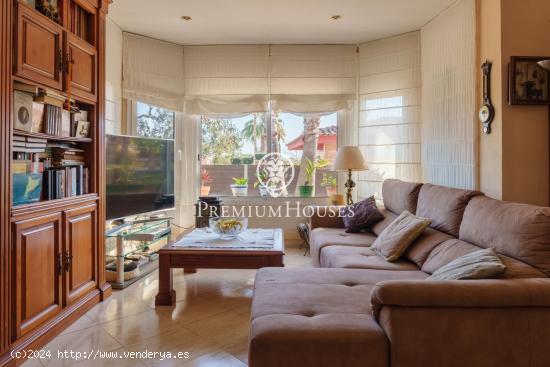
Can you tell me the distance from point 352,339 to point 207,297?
1.80m

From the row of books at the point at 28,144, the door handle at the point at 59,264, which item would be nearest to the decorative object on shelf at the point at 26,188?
the row of books at the point at 28,144

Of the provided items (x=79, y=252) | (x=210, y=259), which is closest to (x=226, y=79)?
(x=210, y=259)

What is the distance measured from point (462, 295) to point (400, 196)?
1989 mm

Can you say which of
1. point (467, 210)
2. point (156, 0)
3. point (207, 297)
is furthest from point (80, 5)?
point (467, 210)

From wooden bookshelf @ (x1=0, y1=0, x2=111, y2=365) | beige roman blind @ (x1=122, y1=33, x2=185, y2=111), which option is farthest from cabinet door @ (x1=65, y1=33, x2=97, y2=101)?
beige roman blind @ (x1=122, y1=33, x2=185, y2=111)

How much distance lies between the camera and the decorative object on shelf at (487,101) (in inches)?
117

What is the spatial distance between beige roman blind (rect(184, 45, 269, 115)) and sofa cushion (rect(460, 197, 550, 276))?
128 inches

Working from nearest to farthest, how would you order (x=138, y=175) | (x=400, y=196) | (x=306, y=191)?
(x=400, y=196) < (x=138, y=175) < (x=306, y=191)

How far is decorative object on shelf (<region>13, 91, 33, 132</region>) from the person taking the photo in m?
2.01

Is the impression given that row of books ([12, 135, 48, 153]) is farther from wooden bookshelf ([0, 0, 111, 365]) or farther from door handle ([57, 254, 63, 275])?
door handle ([57, 254, 63, 275])

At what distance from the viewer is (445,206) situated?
2543 mm

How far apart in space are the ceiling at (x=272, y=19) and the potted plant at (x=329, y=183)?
1.73 m

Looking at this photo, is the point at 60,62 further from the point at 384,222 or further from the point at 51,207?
the point at 384,222

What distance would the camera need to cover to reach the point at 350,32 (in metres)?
4.29
